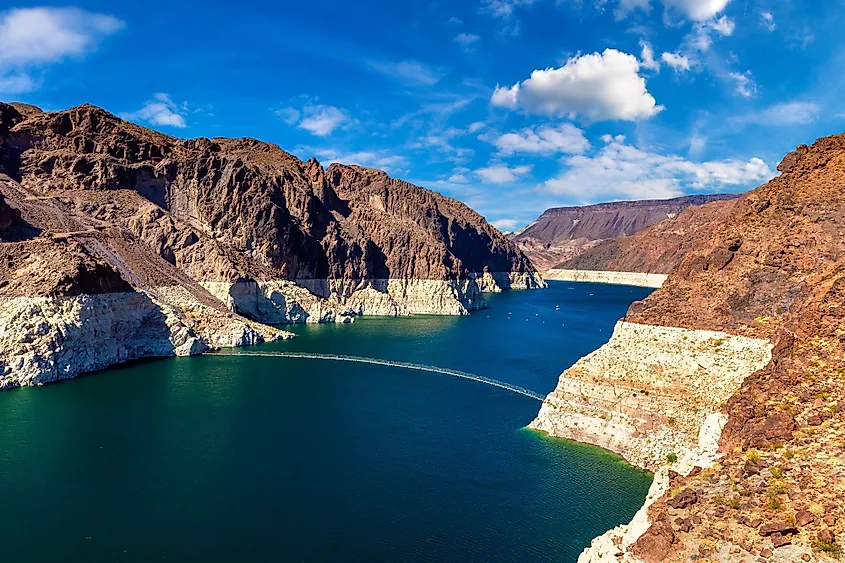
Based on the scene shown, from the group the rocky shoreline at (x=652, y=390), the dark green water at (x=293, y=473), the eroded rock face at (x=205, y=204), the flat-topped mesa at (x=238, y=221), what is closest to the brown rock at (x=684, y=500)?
the dark green water at (x=293, y=473)

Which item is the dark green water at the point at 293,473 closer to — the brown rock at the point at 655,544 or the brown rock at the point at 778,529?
the brown rock at the point at 655,544

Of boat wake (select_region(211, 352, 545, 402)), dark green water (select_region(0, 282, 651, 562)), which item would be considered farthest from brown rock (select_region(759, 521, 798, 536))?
boat wake (select_region(211, 352, 545, 402))

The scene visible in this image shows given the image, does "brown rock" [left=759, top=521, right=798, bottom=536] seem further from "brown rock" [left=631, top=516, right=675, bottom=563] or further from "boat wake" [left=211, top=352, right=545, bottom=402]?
"boat wake" [left=211, top=352, right=545, bottom=402]

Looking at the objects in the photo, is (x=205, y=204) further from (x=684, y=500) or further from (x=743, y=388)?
(x=684, y=500)

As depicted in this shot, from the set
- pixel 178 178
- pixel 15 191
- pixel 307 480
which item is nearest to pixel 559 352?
pixel 307 480

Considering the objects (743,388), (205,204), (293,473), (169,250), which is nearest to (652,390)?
(743,388)

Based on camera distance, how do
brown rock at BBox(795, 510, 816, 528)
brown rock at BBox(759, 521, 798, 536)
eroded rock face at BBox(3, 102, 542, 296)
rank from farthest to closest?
eroded rock face at BBox(3, 102, 542, 296) → brown rock at BBox(795, 510, 816, 528) → brown rock at BBox(759, 521, 798, 536)
